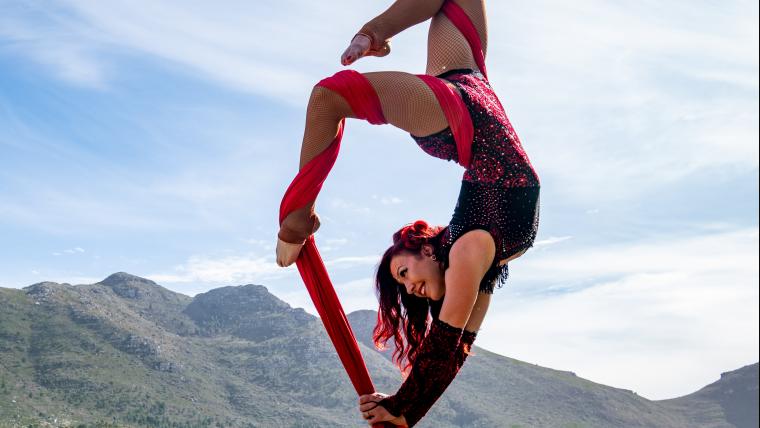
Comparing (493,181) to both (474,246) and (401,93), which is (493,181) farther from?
(401,93)

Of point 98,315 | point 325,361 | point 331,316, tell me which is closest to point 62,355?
point 98,315

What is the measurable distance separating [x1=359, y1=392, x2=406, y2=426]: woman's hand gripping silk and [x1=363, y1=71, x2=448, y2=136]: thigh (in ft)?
4.31

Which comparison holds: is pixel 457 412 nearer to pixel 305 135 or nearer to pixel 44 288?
pixel 44 288

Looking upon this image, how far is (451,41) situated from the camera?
381 cm

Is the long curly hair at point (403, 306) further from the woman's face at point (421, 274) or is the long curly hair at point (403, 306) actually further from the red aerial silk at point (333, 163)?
the red aerial silk at point (333, 163)

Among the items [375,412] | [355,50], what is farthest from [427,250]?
[355,50]

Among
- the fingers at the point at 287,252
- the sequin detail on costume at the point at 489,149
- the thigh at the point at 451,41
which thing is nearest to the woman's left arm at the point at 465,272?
the sequin detail on costume at the point at 489,149

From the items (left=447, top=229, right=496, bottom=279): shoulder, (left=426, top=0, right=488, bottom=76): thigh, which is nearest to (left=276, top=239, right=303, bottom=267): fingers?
(left=447, top=229, right=496, bottom=279): shoulder

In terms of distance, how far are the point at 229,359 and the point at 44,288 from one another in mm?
37195

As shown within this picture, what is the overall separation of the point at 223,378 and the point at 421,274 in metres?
141

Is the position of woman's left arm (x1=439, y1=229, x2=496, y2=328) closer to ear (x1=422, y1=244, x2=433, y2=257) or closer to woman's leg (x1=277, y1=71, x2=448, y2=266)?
ear (x1=422, y1=244, x2=433, y2=257)

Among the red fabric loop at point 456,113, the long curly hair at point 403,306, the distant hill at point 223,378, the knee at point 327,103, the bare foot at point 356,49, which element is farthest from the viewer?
the distant hill at point 223,378

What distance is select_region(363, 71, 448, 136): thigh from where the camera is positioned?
11.0 ft

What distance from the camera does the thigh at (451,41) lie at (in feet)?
12.4
